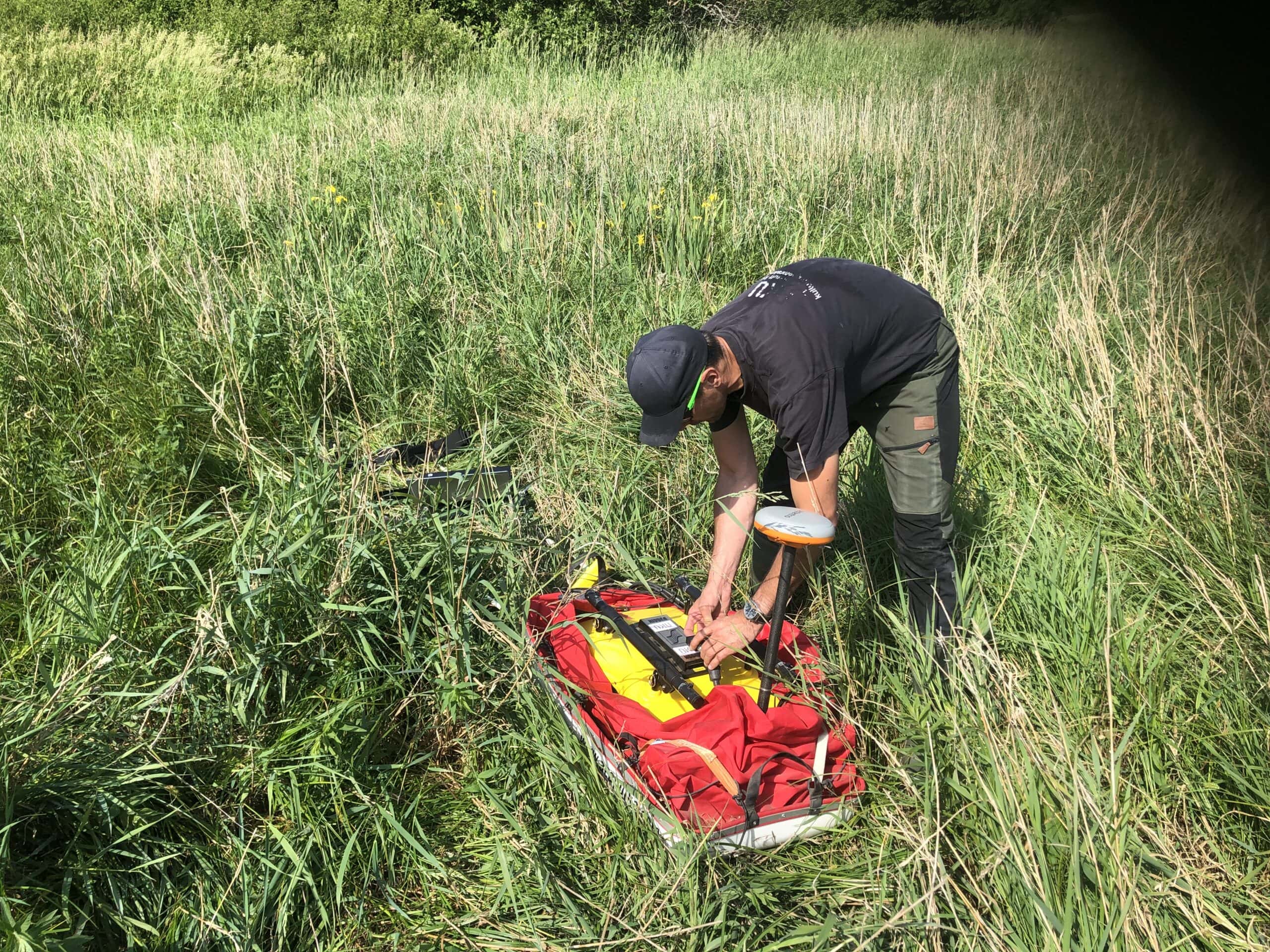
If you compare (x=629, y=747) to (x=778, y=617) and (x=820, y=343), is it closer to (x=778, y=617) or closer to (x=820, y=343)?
(x=778, y=617)

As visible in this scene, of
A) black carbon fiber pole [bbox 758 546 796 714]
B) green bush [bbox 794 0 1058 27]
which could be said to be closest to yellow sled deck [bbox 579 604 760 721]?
black carbon fiber pole [bbox 758 546 796 714]

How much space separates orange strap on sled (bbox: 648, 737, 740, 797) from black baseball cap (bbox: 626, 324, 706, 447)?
2.86 ft

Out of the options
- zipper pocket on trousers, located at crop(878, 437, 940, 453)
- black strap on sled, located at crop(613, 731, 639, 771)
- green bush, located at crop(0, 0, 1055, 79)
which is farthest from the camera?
green bush, located at crop(0, 0, 1055, 79)

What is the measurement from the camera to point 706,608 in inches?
112

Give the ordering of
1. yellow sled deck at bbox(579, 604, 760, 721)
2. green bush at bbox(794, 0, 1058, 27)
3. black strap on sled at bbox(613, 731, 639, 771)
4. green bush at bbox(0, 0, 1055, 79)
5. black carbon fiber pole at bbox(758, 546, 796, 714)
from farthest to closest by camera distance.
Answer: green bush at bbox(794, 0, 1058, 27)
green bush at bbox(0, 0, 1055, 79)
yellow sled deck at bbox(579, 604, 760, 721)
black strap on sled at bbox(613, 731, 639, 771)
black carbon fiber pole at bbox(758, 546, 796, 714)

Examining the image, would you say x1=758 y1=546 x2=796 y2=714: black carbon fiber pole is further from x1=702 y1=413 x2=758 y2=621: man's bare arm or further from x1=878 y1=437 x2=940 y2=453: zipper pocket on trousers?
x1=878 y1=437 x2=940 y2=453: zipper pocket on trousers

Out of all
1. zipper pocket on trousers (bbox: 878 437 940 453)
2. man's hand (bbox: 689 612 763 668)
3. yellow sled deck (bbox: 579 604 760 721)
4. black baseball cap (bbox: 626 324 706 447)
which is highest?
black baseball cap (bbox: 626 324 706 447)

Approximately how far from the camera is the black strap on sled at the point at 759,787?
89.7 inches

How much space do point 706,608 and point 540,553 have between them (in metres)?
0.79

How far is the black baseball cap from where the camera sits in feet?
8.25

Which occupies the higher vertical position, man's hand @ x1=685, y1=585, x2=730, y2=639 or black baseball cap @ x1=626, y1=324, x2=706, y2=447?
black baseball cap @ x1=626, y1=324, x2=706, y2=447

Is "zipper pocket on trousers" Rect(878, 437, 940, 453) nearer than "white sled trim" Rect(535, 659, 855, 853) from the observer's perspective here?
No

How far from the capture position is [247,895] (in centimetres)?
217

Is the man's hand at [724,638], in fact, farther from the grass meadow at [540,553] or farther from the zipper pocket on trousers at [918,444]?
the zipper pocket on trousers at [918,444]
